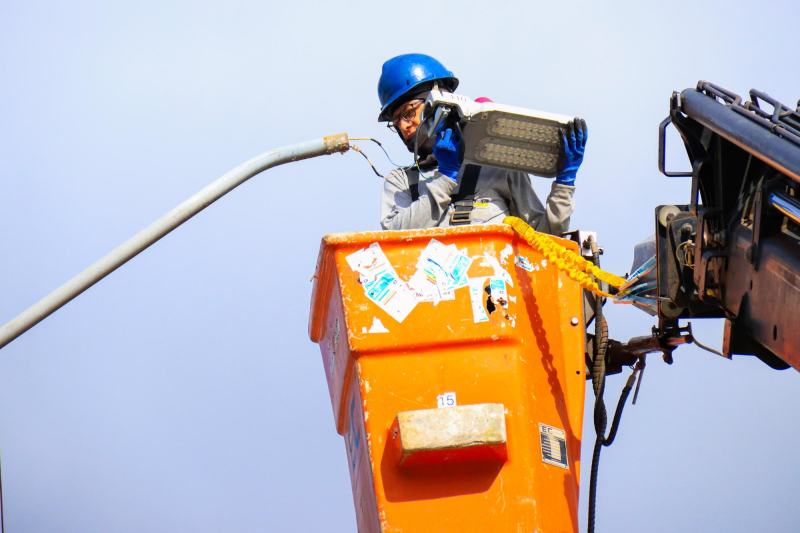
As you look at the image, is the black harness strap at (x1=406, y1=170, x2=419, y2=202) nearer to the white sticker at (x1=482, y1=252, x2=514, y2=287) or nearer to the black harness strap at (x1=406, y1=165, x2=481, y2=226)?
the black harness strap at (x1=406, y1=165, x2=481, y2=226)

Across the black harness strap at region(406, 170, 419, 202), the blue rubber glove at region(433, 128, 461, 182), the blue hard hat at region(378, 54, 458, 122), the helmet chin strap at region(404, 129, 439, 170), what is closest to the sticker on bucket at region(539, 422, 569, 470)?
the blue rubber glove at region(433, 128, 461, 182)

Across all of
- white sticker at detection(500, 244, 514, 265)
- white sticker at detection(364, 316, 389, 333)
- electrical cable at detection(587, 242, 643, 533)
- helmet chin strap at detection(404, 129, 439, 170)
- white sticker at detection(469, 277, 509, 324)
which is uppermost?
helmet chin strap at detection(404, 129, 439, 170)

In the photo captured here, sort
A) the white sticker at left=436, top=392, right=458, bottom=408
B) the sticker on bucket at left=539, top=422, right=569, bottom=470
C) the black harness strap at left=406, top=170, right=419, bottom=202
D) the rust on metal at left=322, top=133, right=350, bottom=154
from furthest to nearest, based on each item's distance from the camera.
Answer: the rust on metal at left=322, top=133, right=350, bottom=154 < the black harness strap at left=406, top=170, right=419, bottom=202 < the sticker on bucket at left=539, top=422, right=569, bottom=470 < the white sticker at left=436, top=392, right=458, bottom=408

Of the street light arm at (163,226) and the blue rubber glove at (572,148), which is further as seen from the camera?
the street light arm at (163,226)

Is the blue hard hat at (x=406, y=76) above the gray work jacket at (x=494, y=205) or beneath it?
above

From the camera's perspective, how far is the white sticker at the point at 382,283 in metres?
5.08

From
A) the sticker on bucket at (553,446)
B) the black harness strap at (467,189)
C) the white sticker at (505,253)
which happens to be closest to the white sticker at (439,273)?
the white sticker at (505,253)

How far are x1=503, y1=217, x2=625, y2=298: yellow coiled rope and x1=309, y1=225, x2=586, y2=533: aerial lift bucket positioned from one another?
0.07m

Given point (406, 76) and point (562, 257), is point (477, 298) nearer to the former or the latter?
point (562, 257)

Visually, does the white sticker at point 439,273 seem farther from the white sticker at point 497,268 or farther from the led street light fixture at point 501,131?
the led street light fixture at point 501,131

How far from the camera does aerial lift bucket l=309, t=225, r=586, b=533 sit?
4.81 metres

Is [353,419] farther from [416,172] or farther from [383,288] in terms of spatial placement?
[416,172]

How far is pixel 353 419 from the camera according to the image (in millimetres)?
5328

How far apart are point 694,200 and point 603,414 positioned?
1598 mm
